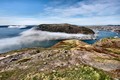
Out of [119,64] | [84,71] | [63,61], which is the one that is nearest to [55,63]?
[63,61]

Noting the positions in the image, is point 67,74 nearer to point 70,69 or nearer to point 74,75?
point 74,75

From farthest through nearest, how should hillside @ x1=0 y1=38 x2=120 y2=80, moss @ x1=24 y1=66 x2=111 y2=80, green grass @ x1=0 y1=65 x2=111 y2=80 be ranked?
hillside @ x1=0 y1=38 x2=120 y2=80 → green grass @ x1=0 y1=65 x2=111 y2=80 → moss @ x1=24 y1=66 x2=111 y2=80

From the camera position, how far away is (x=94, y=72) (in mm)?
27672

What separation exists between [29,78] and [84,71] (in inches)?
322

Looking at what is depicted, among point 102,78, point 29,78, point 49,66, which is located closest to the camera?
point 102,78

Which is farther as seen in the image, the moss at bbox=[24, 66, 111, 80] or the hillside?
the hillside

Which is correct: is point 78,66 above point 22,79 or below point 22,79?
above

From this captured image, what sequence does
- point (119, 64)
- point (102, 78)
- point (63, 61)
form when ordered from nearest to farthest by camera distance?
point (102, 78) < point (63, 61) < point (119, 64)

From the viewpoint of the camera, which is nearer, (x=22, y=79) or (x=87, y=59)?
(x=22, y=79)

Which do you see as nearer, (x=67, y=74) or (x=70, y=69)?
(x=67, y=74)

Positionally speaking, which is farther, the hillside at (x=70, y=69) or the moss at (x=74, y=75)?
the hillside at (x=70, y=69)

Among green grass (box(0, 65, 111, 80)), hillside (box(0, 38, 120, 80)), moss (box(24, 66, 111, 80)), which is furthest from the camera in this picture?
hillside (box(0, 38, 120, 80))

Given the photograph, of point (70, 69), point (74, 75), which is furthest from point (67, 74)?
point (70, 69)

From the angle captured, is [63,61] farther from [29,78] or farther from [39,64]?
[29,78]
